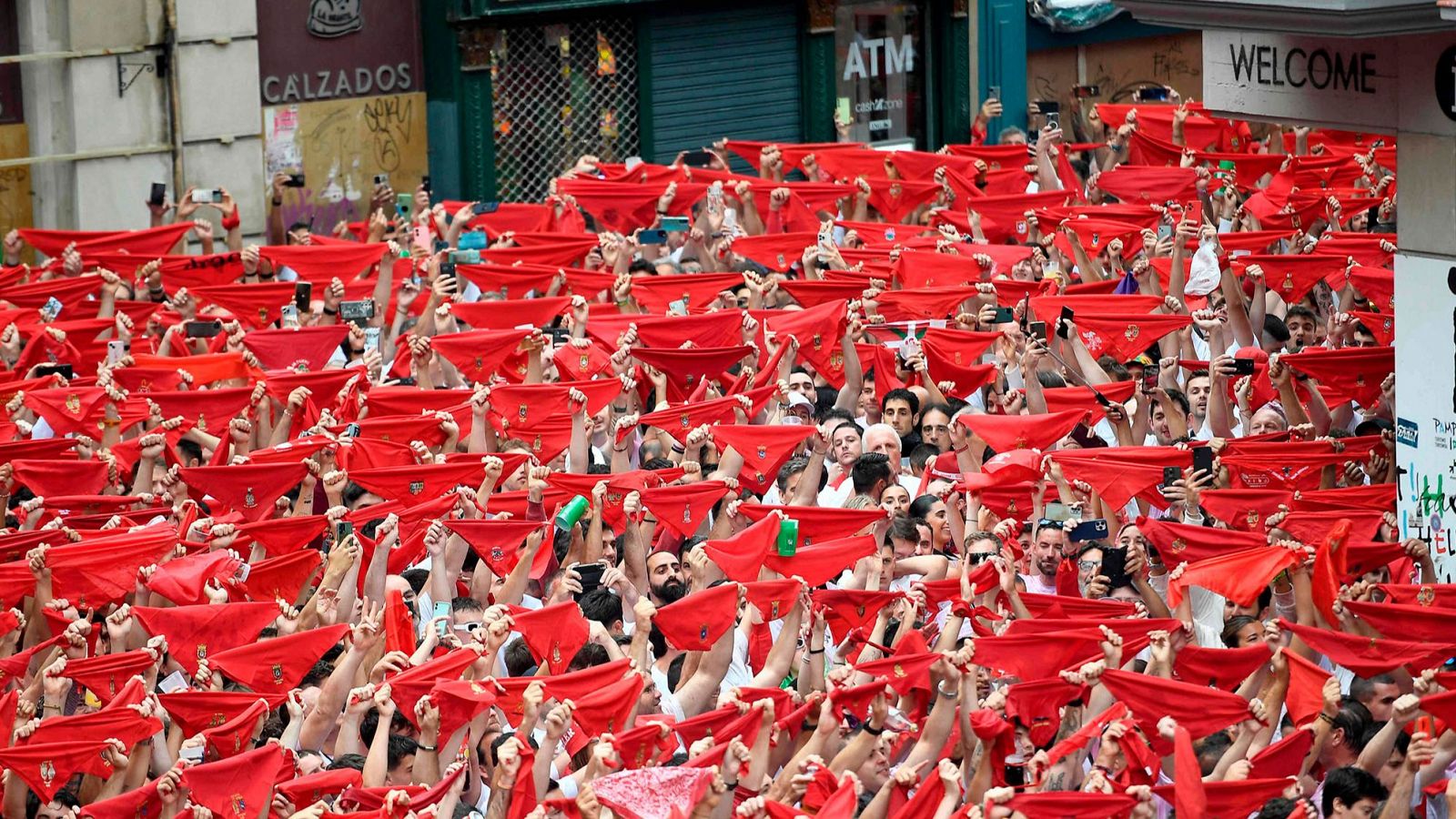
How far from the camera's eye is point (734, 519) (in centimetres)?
1152

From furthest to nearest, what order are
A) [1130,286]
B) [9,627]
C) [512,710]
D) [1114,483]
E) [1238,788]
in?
[1130,286] → [1114,483] → [9,627] → [512,710] → [1238,788]

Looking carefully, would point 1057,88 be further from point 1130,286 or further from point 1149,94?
point 1130,286

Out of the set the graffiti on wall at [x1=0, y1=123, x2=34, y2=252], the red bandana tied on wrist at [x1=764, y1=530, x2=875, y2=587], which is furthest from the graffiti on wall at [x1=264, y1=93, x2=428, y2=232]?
the red bandana tied on wrist at [x1=764, y1=530, x2=875, y2=587]

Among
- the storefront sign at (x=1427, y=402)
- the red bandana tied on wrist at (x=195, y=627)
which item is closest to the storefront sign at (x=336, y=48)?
the red bandana tied on wrist at (x=195, y=627)

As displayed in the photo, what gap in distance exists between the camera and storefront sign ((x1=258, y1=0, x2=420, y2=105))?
22031 mm

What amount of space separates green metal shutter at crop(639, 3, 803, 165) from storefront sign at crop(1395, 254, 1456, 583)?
44.7 ft

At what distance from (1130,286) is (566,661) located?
20.5ft

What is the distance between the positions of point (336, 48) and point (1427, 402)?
14.1m

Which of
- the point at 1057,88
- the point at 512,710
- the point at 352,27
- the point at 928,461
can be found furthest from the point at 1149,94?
the point at 512,710

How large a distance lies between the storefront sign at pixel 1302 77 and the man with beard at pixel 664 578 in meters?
3.38

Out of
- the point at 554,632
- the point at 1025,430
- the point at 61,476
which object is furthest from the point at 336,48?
the point at 554,632

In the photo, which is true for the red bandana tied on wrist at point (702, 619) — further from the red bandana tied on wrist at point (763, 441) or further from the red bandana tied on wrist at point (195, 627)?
the red bandana tied on wrist at point (763, 441)

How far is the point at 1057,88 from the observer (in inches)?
1082

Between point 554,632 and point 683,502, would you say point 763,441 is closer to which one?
point 683,502
